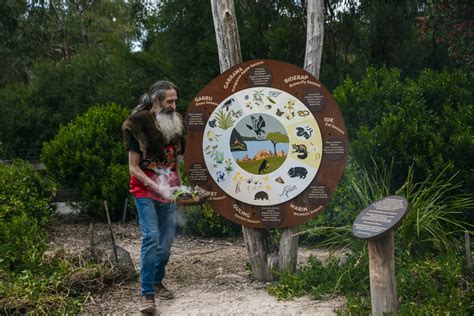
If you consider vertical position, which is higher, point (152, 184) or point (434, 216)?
point (152, 184)

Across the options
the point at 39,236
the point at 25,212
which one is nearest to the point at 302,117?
the point at 39,236

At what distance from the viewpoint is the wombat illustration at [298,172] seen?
5.79 m

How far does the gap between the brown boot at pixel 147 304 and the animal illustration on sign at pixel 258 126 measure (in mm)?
1656

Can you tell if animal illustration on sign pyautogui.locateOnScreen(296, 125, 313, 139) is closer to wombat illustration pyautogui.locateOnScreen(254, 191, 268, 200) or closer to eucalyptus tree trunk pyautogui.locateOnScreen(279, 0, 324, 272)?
eucalyptus tree trunk pyautogui.locateOnScreen(279, 0, 324, 272)

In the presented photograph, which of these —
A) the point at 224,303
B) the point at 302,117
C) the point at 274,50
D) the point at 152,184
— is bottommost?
the point at 224,303

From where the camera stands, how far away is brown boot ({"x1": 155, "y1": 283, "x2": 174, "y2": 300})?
574 cm

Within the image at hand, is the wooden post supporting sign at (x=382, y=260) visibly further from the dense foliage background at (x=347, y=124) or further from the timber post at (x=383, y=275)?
the dense foliage background at (x=347, y=124)

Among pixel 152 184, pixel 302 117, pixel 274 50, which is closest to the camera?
pixel 152 184

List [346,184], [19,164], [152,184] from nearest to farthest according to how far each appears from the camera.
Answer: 1. [152,184]
2. [346,184]
3. [19,164]

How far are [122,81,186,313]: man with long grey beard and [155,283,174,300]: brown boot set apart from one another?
0.33 metres

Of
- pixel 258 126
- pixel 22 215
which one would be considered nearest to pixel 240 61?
pixel 258 126

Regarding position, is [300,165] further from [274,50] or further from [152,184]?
[274,50]

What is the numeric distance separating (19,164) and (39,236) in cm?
273

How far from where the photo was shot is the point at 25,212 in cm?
810
